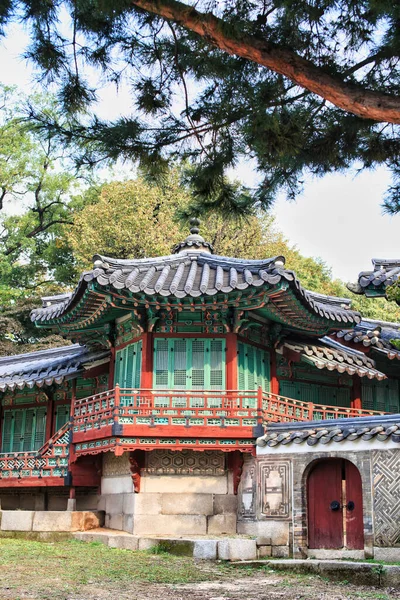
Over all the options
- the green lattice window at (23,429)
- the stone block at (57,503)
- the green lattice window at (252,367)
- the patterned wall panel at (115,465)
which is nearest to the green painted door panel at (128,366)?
the patterned wall panel at (115,465)

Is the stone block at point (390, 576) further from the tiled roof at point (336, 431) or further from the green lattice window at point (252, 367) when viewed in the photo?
the green lattice window at point (252, 367)

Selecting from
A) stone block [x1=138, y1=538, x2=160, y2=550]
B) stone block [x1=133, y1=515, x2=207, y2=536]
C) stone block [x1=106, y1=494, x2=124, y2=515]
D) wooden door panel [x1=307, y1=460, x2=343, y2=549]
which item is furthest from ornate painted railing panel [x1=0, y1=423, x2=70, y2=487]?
wooden door panel [x1=307, y1=460, x2=343, y2=549]

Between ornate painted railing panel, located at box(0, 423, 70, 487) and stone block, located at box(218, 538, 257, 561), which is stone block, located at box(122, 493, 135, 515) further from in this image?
stone block, located at box(218, 538, 257, 561)

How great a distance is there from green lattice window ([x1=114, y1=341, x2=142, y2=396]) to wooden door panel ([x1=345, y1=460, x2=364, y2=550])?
5964mm

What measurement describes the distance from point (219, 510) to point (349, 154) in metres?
9.26

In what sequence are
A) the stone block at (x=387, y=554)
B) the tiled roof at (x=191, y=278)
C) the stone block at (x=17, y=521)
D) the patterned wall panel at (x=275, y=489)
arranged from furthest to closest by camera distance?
1. the stone block at (x=17, y=521)
2. the tiled roof at (x=191, y=278)
3. the patterned wall panel at (x=275, y=489)
4. the stone block at (x=387, y=554)

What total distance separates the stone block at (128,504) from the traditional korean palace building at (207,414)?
0.04 m

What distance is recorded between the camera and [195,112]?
944 cm

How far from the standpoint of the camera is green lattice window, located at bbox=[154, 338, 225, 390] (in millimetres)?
17344

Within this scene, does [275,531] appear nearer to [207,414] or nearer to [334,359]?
[207,414]

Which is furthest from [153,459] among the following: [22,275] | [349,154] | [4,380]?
[22,275]

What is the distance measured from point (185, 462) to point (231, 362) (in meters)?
2.46

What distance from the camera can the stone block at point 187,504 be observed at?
16234mm

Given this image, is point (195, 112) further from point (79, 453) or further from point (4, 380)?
point (4, 380)
